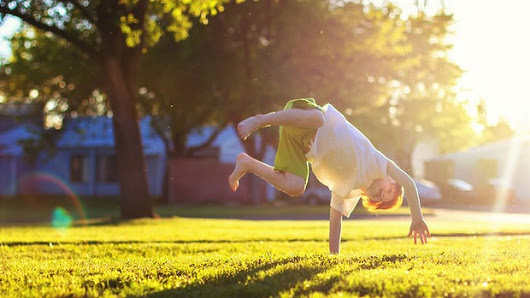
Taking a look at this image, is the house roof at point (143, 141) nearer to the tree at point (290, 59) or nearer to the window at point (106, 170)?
the window at point (106, 170)

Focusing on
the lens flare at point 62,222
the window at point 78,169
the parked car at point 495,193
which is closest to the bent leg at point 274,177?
the lens flare at point 62,222

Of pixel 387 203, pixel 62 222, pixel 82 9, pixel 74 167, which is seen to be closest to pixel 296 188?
pixel 387 203

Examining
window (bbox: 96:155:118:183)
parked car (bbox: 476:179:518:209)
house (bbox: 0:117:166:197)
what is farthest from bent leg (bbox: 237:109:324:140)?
window (bbox: 96:155:118:183)

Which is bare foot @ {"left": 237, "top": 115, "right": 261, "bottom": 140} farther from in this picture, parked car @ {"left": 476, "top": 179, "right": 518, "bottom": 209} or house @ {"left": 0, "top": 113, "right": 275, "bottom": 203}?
house @ {"left": 0, "top": 113, "right": 275, "bottom": 203}

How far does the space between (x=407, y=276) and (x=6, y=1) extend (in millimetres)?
14681

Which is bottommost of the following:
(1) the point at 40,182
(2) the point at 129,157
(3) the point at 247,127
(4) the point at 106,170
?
(3) the point at 247,127

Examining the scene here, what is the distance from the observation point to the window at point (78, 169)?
1847 inches

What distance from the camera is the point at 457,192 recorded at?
39.7 meters

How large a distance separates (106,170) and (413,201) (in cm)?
4239

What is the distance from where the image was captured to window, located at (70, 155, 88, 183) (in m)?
46.9

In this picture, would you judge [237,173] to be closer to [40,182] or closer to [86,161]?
[86,161]

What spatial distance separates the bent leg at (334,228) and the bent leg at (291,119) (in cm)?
111

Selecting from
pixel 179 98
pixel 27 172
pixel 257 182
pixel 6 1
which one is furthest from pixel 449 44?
pixel 27 172

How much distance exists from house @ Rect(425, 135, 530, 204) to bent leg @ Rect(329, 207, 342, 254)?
→ 112 feet
